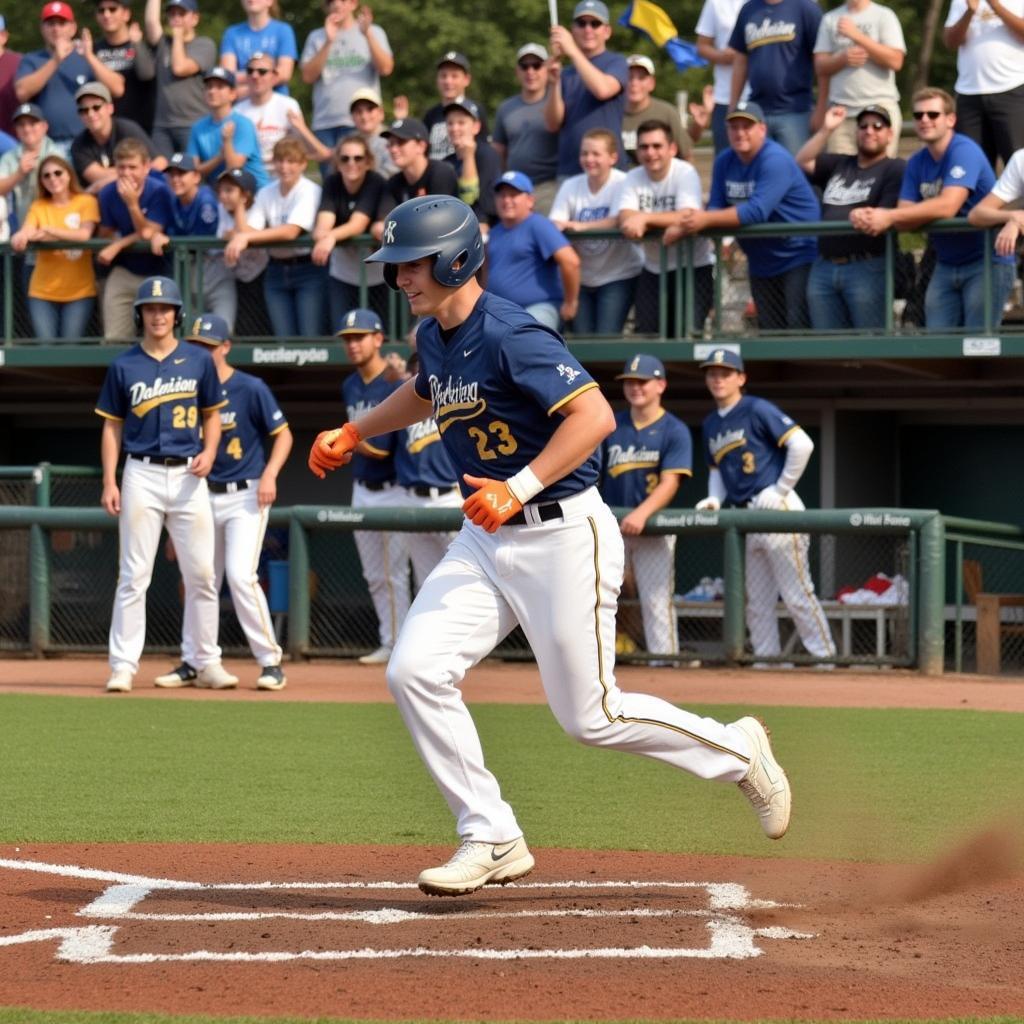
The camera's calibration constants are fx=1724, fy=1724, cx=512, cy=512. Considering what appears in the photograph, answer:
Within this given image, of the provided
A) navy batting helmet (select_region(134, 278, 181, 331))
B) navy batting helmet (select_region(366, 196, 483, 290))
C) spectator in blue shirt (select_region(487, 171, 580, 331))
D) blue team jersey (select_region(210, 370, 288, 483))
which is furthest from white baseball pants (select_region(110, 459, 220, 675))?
navy batting helmet (select_region(366, 196, 483, 290))

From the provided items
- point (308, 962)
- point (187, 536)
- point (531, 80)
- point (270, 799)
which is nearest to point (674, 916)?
point (308, 962)

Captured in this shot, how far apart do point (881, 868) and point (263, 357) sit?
8958 mm

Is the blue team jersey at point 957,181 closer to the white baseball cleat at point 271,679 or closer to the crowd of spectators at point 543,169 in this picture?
the crowd of spectators at point 543,169

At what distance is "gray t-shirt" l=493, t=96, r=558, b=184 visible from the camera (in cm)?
1354

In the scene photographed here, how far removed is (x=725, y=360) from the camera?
38.4ft

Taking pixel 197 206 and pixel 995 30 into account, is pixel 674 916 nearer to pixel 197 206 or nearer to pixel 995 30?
pixel 995 30

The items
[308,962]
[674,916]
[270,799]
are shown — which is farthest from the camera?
[270,799]

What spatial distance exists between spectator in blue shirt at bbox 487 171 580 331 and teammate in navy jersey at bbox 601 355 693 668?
2.93 ft

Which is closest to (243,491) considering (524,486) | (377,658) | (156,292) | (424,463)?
(156,292)

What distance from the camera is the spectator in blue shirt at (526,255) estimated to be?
39.4 feet

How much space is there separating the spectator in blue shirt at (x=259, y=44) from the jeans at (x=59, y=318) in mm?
2363

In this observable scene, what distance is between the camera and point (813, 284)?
40.8 feet

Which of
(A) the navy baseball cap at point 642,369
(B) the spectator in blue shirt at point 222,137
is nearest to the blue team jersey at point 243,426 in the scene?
(A) the navy baseball cap at point 642,369

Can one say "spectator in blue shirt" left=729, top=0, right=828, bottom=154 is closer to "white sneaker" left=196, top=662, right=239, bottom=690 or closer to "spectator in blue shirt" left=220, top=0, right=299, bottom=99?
"spectator in blue shirt" left=220, top=0, right=299, bottom=99
